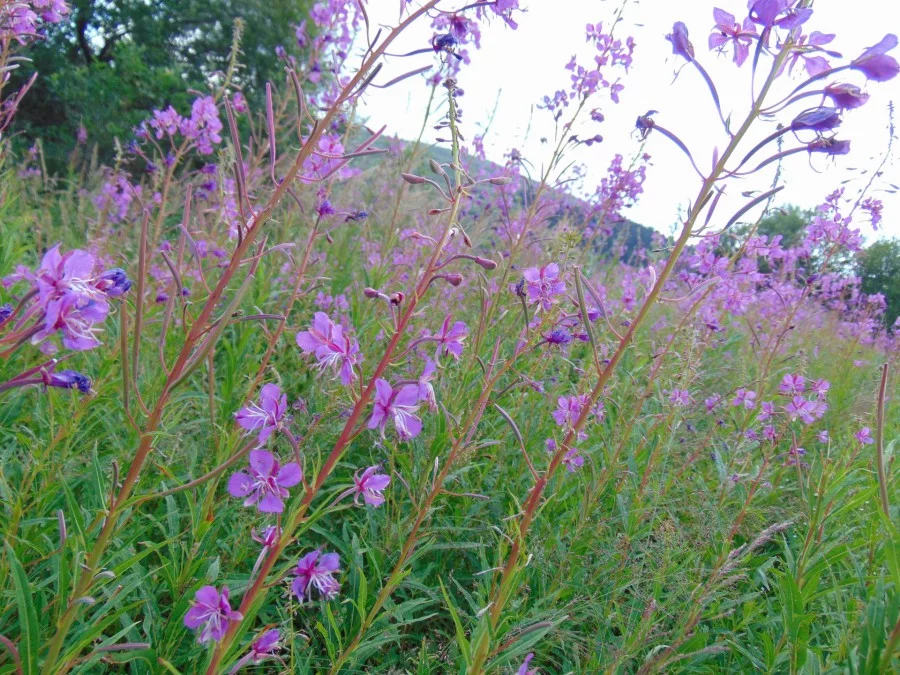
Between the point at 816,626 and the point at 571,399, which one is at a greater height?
the point at 571,399

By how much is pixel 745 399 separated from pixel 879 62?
2.64 m

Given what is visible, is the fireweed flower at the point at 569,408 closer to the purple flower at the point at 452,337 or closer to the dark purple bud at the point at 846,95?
the purple flower at the point at 452,337

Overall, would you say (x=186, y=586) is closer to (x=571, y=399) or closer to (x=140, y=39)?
(x=571, y=399)

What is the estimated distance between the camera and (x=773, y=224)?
1717 cm

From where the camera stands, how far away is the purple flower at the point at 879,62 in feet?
4.26

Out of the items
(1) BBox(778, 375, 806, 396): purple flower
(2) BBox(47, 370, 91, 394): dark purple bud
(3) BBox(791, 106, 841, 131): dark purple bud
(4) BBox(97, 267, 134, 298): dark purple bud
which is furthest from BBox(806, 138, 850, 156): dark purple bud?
(1) BBox(778, 375, 806, 396): purple flower

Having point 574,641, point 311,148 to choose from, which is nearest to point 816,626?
point 574,641

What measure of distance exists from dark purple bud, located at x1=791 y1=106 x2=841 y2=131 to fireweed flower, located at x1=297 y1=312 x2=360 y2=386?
1.13 metres

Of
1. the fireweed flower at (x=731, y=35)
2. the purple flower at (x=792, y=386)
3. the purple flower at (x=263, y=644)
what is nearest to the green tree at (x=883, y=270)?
the purple flower at (x=792, y=386)

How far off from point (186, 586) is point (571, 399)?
68.0 inches

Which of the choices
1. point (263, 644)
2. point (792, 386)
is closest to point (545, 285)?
point (263, 644)

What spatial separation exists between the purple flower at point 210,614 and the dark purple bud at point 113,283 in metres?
0.66

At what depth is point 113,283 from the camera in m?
1.13

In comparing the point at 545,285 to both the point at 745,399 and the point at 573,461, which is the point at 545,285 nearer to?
the point at 573,461
